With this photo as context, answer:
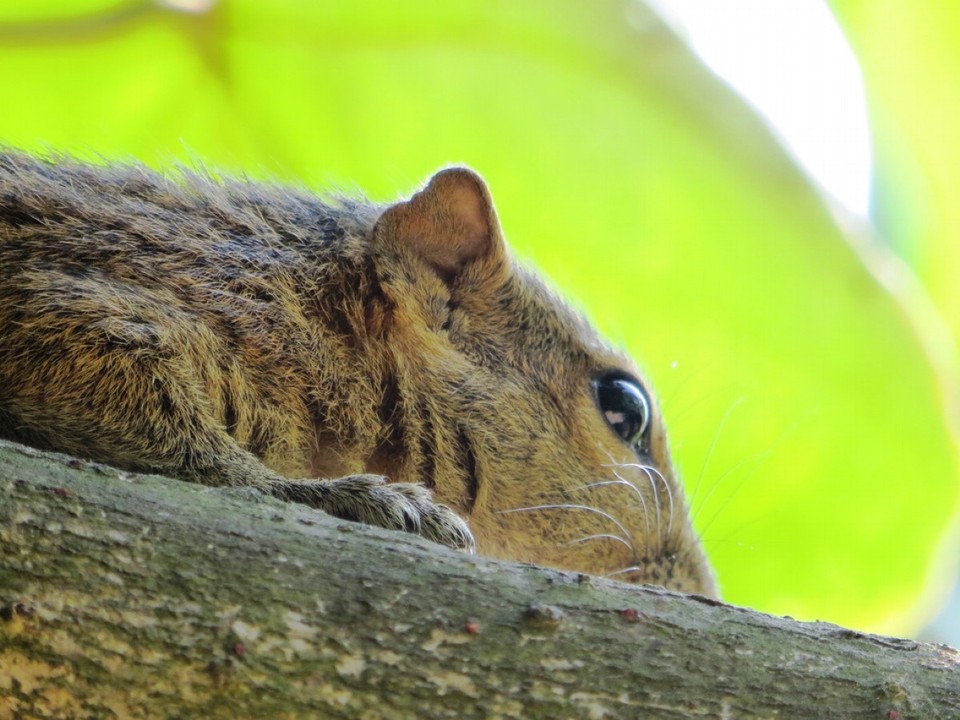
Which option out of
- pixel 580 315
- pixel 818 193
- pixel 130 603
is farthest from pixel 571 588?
pixel 818 193

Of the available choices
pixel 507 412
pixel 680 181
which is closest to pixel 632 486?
pixel 507 412

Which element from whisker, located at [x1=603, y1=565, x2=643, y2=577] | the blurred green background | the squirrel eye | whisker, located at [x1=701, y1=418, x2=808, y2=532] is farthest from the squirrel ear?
whisker, located at [x1=701, y1=418, x2=808, y2=532]

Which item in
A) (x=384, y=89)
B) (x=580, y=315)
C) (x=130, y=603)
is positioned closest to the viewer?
(x=130, y=603)

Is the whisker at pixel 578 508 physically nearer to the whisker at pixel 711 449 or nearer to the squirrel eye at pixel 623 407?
the squirrel eye at pixel 623 407

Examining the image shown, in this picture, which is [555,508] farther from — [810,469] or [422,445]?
[810,469]

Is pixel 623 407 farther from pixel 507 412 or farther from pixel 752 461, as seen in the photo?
pixel 752 461

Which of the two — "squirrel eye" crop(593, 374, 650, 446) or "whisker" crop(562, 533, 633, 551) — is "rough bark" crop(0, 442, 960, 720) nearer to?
"whisker" crop(562, 533, 633, 551)
